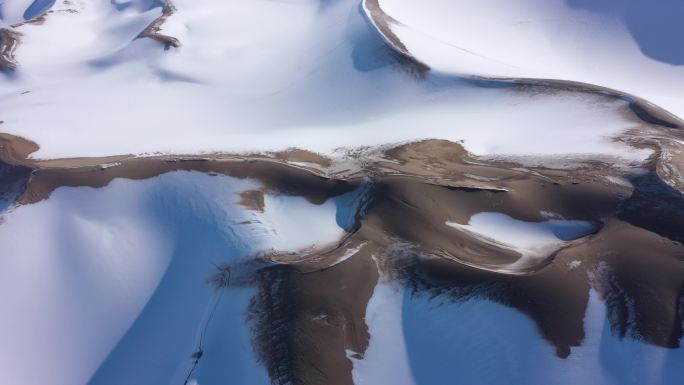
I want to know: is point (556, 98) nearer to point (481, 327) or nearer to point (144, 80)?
point (481, 327)

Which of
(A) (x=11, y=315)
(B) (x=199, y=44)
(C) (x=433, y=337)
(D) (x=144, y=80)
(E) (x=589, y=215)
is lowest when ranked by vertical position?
(A) (x=11, y=315)

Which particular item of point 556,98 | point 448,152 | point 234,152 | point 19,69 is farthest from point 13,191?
point 556,98

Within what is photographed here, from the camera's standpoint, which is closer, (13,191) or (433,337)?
(433,337)

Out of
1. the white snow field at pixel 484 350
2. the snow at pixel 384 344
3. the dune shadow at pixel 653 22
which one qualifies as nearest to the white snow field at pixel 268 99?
the snow at pixel 384 344

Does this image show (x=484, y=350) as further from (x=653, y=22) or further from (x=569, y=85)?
(x=653, y=22)

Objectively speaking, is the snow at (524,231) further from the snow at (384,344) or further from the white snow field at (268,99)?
the white snow field at (268,99)

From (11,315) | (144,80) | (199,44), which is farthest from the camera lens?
(199,44)

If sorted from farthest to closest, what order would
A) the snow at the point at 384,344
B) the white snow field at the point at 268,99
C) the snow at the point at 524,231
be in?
the white snow field at the point at 268,99 → the snow at the point at 524,231 → the snow at the point at 384,344
